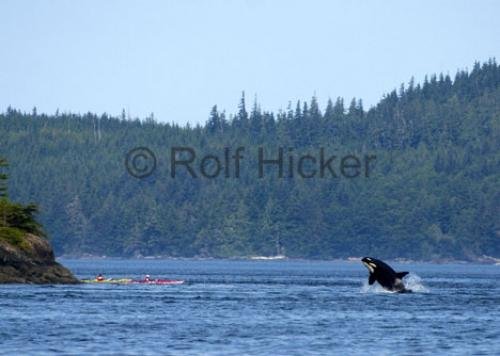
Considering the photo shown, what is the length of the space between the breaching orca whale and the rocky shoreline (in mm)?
24207

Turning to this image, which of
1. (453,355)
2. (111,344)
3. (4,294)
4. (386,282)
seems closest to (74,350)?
(111,344)

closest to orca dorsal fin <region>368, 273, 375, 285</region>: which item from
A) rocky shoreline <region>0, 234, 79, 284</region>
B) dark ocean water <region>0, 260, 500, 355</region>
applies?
dark ocean water <region>0, 260, 500, 355</region>

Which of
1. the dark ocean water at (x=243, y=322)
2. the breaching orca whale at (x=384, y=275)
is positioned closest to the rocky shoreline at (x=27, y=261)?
the dark ocean water at (x=243, y=322)

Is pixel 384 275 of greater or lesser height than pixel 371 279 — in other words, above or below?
above

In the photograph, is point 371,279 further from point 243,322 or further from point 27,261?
point 27,261

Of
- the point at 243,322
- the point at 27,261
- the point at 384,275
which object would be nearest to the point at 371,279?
the point at 384,275

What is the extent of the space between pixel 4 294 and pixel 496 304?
32.5m

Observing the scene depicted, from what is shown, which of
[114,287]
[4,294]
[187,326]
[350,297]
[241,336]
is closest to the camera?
[241,336]

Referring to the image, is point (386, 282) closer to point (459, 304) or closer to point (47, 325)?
point (459, 304)

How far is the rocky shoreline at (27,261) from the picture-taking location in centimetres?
10644

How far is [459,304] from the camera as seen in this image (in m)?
98.9

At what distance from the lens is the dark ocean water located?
65.7 metres

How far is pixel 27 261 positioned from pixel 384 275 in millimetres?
26043

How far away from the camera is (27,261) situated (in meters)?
110
